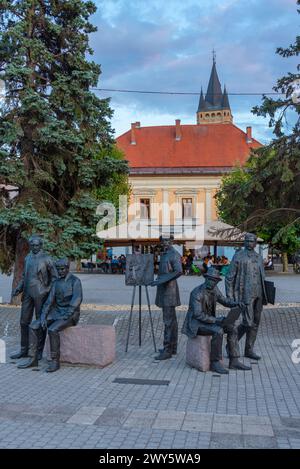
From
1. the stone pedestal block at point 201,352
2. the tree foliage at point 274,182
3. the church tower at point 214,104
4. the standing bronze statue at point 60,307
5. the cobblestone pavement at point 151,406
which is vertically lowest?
the cobblestone pavement at point 151,406

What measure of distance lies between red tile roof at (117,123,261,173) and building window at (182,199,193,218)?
3.67 meters

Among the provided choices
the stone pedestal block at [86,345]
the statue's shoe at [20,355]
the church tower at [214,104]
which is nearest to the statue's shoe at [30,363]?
the stone pedestal block at [86,345]

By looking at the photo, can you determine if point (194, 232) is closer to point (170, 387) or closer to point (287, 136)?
point (287, 136)

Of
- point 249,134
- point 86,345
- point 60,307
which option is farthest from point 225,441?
point 249,134

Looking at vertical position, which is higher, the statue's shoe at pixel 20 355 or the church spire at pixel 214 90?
the church spire at pixel 214 90

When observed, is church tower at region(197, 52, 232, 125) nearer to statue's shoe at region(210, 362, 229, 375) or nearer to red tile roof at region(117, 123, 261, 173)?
red tile roof at region(117, 123, 261, 173)

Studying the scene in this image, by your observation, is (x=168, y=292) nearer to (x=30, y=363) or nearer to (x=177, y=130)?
(x=30, y=363)

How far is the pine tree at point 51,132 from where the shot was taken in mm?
13719

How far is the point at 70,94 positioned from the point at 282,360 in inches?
364

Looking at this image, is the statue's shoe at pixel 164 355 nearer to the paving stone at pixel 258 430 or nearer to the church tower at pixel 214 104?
the paving stone at pixel 258 430

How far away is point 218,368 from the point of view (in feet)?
26.0

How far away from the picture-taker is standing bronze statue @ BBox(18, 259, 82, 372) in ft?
27.3

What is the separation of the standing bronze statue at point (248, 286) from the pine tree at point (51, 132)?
6.09 m

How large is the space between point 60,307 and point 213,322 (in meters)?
2.51
